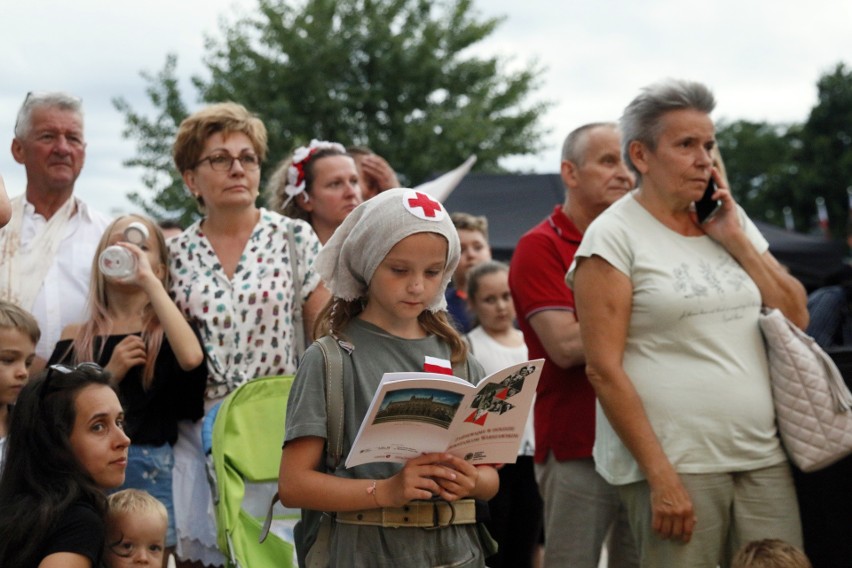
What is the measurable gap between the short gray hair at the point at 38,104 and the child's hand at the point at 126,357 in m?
1.20

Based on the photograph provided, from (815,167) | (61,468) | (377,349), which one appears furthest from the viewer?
(815,167)

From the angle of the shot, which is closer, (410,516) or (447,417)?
(447,417)

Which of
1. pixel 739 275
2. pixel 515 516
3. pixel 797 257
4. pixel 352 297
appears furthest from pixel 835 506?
pixel 797 257

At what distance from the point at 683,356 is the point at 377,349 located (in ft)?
3.87

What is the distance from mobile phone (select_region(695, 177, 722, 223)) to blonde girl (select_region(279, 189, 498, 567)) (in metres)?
1.27

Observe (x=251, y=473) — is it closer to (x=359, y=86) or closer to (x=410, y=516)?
(x=410, y=516)

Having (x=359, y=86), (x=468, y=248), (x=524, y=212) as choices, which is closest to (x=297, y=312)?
(x=468, y=248)

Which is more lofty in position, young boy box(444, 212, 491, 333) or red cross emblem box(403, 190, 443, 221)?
young boy box(444, 212, 491, 333)

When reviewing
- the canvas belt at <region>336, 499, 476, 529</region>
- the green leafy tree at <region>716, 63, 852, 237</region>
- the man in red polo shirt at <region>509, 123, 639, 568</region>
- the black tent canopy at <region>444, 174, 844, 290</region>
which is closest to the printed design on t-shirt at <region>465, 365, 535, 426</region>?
the canvas belt at <region>336, 499, 476, 529</region>

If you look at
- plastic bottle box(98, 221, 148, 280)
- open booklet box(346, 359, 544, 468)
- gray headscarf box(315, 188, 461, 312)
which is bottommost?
open booklet box(346, 359, 544, 468)

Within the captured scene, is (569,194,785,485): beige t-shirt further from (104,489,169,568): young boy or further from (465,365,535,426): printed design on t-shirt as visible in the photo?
(104,489,169,568): young boy

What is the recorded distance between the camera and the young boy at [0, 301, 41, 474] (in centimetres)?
381

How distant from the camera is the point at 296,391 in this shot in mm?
2893

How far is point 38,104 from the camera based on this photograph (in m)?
4.68
